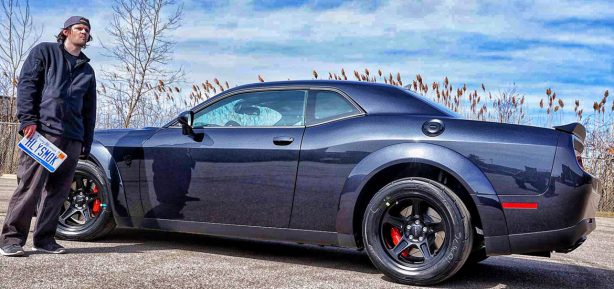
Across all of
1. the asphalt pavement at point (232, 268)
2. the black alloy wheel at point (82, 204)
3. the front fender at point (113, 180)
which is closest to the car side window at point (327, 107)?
the asphalt pavement at point (232, 268)

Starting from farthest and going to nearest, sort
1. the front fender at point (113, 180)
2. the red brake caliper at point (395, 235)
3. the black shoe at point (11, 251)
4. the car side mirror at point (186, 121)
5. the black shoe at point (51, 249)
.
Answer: the front fender at point (113, 180) → the car side mirror at point (186, 121) → the black shoe at point (51, 249) → the black shoe at point (11, 251) → the red brake caliper at point (395, 235)

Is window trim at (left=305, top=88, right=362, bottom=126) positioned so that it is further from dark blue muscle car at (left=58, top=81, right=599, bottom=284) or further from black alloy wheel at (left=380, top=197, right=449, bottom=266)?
black alloy wheel at (left=380, top=197, right=449, bottom=266)

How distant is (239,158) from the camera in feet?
15.3

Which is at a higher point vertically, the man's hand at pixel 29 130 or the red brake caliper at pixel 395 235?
the man's hand at pixel 29 130

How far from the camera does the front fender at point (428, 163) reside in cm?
389

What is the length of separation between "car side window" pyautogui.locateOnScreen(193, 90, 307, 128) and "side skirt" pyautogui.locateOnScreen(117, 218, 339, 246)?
0.79 m

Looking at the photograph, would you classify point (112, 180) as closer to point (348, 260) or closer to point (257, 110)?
point (257, 110)

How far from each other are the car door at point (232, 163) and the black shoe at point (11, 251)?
39.1 inches

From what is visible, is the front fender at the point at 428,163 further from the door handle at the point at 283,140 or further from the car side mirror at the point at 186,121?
the car side mirror at the point at 186,121

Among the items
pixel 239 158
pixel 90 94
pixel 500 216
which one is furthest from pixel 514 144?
pixel 90 94

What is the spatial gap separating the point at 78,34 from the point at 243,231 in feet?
6.41

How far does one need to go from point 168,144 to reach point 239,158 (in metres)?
0.73

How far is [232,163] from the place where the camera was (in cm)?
469

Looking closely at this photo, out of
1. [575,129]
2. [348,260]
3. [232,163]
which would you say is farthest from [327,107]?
[575,129]
